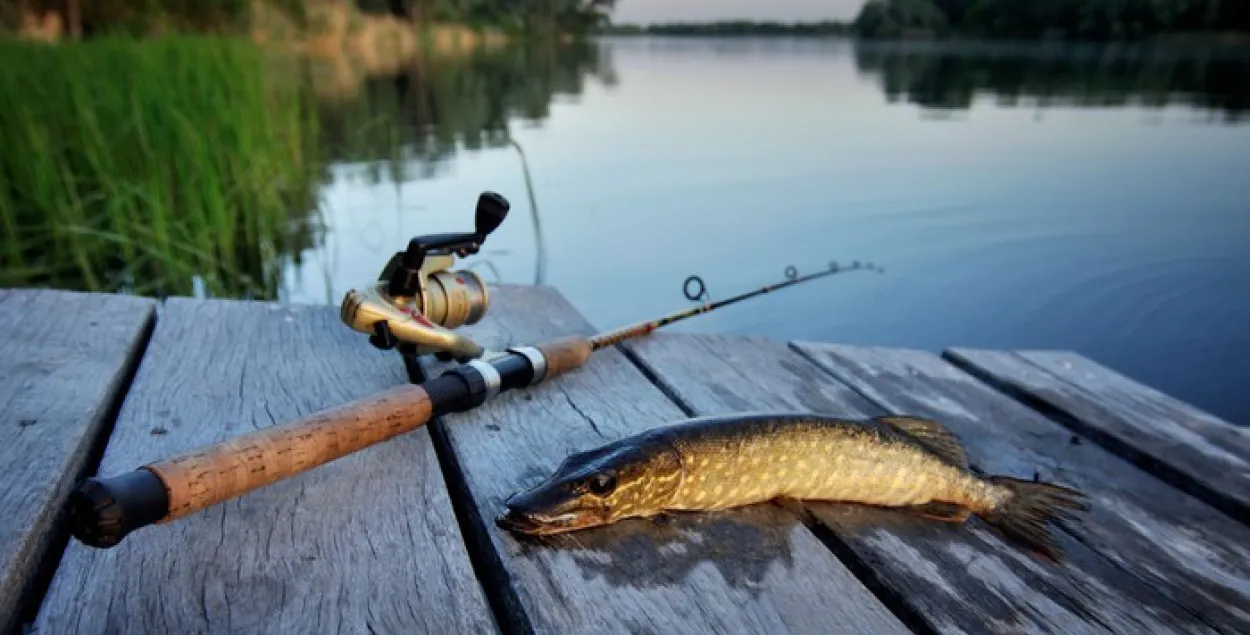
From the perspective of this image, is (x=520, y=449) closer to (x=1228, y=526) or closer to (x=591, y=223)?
(x=1228, y=526)

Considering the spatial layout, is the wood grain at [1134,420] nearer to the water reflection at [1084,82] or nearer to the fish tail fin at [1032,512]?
the fish tail fin at [1032,512]

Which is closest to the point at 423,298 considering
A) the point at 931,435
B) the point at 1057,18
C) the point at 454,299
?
the point at 454,299

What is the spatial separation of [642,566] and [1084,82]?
1202 inches

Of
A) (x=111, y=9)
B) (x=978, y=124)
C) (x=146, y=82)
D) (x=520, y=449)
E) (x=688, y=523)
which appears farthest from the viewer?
(x=111, y=9)

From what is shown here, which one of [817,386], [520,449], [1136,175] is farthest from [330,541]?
[1136,175]

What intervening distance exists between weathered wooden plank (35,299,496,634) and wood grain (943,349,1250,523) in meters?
1.91

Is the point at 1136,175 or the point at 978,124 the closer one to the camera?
the point at 1136,175

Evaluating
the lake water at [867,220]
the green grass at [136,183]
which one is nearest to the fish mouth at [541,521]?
the green grass at [136,183]

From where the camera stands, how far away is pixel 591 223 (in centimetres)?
877

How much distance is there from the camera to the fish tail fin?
6.25 feet

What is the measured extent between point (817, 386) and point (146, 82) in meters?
5.37

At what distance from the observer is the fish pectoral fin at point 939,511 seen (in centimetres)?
196

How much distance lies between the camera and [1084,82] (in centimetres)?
2783

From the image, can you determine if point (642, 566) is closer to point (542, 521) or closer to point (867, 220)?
point (542, 521)
